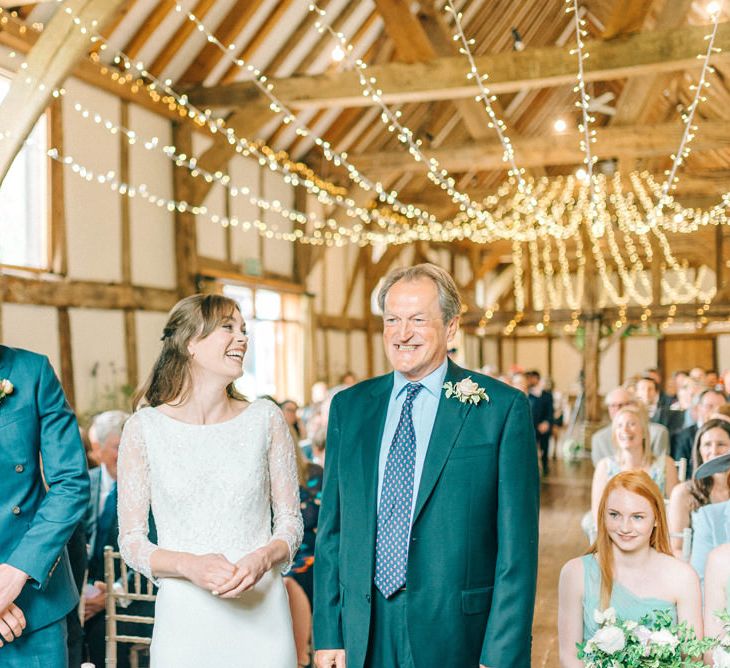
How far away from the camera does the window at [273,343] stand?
12.2 meters

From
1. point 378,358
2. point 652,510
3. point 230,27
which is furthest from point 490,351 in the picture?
point 652,510

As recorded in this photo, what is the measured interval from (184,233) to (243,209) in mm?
1701

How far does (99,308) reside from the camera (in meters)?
8.85

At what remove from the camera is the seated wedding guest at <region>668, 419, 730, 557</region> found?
3.72 m

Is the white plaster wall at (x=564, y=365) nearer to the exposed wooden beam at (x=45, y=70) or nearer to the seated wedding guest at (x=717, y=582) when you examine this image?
the exposed wooden beam at (x=45, y=70)

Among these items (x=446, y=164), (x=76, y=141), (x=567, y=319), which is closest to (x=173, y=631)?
(x=76, y=141)

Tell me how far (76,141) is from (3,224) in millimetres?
1155

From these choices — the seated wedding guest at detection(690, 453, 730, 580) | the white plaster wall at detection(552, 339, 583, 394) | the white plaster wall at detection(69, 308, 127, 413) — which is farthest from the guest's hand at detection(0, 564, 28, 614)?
the white plaster wall at detection(552, 339, 583, 394)

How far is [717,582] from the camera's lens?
8.05ft

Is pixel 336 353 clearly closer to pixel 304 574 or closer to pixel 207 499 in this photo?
pixel 304 574

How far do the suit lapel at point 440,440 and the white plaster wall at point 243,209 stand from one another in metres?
9.55

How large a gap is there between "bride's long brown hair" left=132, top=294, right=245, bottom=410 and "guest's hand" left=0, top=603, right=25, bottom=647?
1.96 feet

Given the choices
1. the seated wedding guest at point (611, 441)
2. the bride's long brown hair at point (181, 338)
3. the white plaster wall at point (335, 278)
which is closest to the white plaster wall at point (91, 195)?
the seated wedding guest at point (611, 441)

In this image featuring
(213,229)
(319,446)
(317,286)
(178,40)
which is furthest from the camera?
(317,286)
